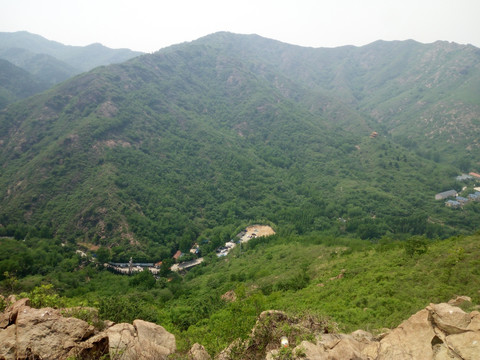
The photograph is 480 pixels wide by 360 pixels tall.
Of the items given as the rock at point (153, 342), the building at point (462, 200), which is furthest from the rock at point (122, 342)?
the building at point (462, 200)

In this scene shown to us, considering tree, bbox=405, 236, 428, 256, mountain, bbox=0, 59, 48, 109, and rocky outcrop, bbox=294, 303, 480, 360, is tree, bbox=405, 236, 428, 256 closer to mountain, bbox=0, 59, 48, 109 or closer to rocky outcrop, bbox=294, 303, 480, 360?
rocky outcrop, bbox=294, 303, 480, 360

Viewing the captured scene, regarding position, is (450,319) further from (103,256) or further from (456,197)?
(456,197)

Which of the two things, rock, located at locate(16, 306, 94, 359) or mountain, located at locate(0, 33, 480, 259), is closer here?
rock, located at locate(16, 306, 94, 359)

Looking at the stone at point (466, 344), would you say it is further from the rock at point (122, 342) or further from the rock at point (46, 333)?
the rock at point (46, 333)

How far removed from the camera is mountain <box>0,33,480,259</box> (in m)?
78.6

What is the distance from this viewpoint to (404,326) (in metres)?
14.7

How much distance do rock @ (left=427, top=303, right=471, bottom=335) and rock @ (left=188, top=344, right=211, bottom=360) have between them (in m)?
11.8

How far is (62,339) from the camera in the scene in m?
14.4

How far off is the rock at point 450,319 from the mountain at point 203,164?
63578 millimetres

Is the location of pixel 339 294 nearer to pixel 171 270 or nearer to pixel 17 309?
pixel 17 309

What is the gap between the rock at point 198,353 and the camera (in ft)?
50.7

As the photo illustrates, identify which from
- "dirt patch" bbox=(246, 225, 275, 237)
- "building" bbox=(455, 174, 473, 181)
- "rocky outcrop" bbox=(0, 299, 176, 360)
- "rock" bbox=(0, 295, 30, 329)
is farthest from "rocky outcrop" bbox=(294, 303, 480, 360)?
"building" bbox=(455, 174, 473, 181)

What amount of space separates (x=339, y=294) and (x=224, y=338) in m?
16.1

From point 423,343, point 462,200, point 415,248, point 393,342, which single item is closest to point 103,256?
Answer: point 415,248
